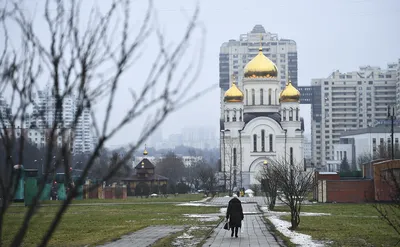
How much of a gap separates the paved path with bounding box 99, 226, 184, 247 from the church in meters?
68.3

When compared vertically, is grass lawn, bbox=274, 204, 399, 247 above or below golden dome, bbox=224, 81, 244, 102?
below

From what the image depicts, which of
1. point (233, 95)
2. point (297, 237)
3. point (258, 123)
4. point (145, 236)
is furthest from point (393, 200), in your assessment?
point (233, 95)

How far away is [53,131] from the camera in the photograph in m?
5.57

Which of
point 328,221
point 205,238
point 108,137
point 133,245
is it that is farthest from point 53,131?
point 328,221

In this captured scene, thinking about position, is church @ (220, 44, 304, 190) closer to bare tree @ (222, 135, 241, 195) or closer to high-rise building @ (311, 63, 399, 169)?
bare tree @ (222, 135, 241, 195)

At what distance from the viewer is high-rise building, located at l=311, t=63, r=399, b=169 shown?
172500 mm

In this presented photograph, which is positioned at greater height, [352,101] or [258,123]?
[352,101]

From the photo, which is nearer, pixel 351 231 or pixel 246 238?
pixel 246 238

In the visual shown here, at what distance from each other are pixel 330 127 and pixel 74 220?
488ft

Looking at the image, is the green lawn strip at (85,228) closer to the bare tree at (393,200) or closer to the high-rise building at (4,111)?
the bare tree at (393,200)

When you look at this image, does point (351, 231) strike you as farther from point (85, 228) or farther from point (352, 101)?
point (352, 101)

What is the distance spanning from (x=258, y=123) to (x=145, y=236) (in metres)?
75.0

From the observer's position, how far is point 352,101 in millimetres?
173750

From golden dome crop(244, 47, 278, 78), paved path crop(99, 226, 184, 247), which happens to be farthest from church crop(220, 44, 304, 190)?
paved path crop(99, 226, 184, 247)
